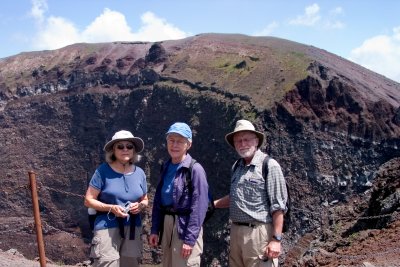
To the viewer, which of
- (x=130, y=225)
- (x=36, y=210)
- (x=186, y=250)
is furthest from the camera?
(x=36, y=210)

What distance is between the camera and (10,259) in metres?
13.0

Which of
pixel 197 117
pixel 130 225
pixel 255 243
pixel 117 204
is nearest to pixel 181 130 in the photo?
pixel 117 204

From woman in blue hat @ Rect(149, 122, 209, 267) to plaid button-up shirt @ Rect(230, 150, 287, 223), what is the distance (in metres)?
0.45

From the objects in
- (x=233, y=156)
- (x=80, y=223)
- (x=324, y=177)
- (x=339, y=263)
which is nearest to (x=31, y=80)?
(x=80, y=223)

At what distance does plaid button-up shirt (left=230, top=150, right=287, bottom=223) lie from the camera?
6.15 meters

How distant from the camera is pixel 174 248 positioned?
248 inches

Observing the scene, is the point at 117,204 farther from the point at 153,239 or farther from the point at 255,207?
the point at 255,207

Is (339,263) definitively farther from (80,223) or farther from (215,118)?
(80,223)

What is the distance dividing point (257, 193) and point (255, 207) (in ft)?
0.58

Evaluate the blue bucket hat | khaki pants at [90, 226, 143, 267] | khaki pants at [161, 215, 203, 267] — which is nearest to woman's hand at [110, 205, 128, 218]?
khaki pants at [90, 226, 143, 267]

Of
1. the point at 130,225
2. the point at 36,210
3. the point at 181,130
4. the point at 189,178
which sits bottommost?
the point at 130,225

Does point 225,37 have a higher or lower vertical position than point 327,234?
higher

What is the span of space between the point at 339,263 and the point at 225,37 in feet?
177

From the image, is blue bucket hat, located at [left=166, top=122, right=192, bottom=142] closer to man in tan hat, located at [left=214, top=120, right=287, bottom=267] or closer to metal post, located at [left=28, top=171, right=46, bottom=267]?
man in tan hat, located at [left=214, top=120, right=287, bottom=267]
